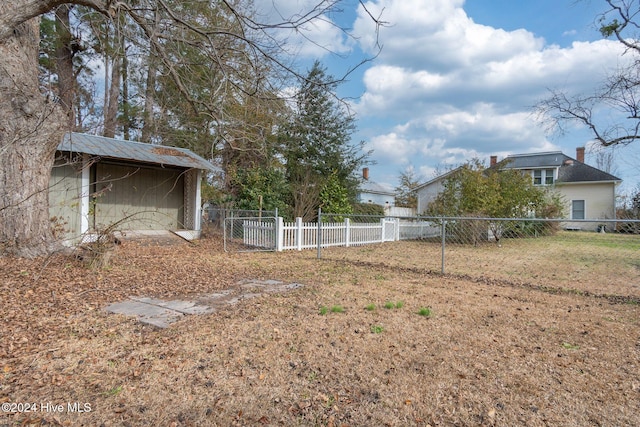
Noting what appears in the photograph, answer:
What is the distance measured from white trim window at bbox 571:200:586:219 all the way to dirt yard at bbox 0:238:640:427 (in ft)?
75.7

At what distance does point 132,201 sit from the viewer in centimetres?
1147

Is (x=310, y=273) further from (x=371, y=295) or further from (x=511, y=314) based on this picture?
(x=511, y=314)

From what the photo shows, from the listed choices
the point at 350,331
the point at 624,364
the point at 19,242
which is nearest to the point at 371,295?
the point at 350,331

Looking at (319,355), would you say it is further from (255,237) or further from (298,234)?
(255,237)

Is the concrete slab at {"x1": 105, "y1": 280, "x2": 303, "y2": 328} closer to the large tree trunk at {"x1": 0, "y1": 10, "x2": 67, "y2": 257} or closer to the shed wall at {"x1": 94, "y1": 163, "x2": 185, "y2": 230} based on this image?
the large tree trunk at {"x1": 0, "y1": 10, "x2": 67, "y2": 257}

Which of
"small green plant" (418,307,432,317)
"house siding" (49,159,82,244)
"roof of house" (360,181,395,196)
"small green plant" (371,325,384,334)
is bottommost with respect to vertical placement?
"small green plant" (371,325,384,334)

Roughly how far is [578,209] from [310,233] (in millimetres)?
23131

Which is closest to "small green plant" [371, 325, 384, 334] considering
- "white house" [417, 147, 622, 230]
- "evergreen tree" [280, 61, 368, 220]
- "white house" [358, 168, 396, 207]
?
"evergreen tree" [280, 61, 368, 220]

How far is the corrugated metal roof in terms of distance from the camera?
9148 mm

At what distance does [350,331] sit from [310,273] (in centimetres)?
350

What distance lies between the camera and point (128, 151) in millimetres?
10359

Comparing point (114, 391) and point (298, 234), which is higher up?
point (298, 234)

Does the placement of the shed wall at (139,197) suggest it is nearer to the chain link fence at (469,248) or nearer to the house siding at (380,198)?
the chain link fence at (469,248)

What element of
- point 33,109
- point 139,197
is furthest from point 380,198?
point 33,109
